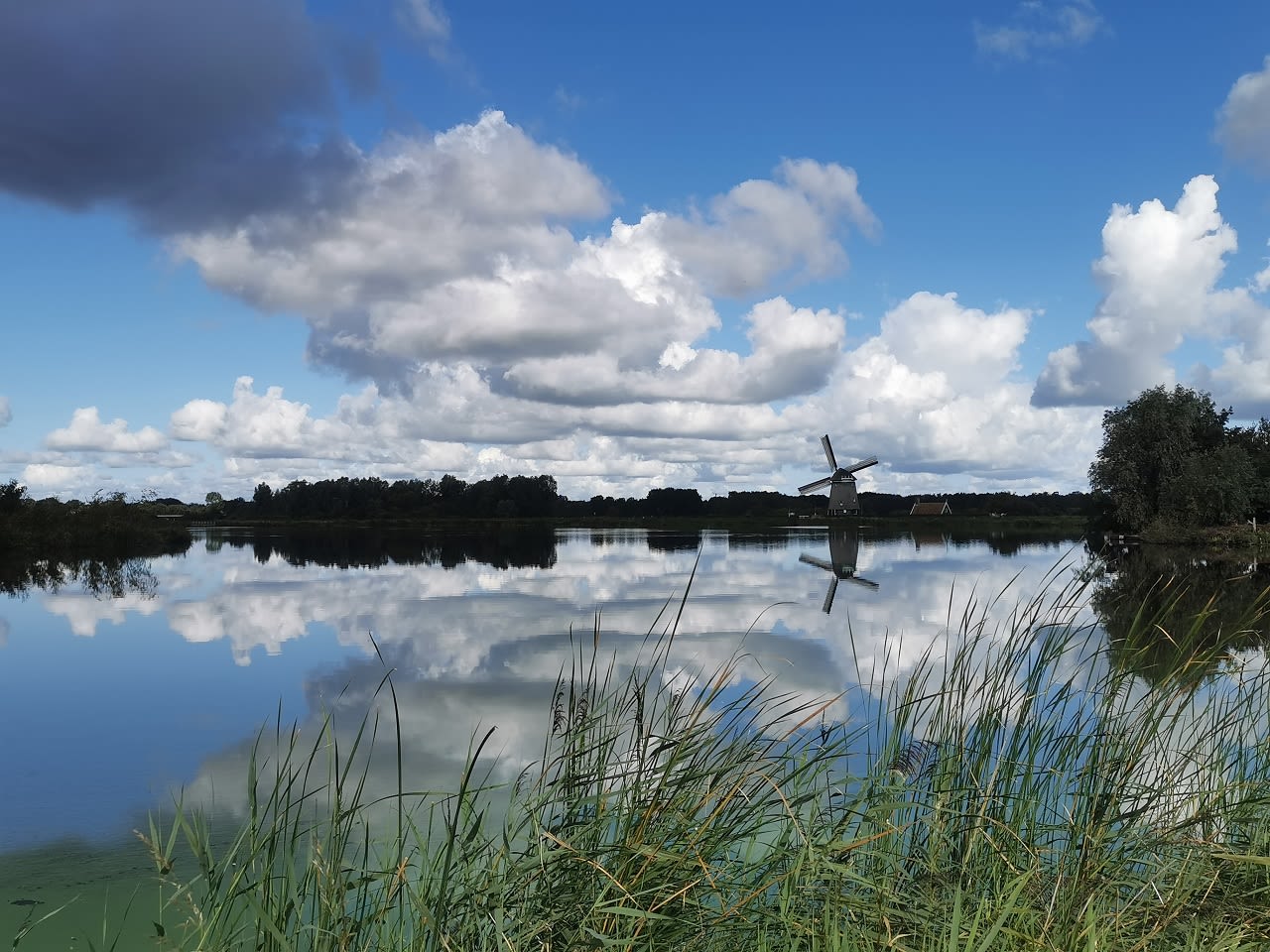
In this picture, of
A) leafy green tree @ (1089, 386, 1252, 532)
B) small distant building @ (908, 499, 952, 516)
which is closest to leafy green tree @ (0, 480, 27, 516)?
leafy green tree @ (1089, 386, 1252, 532)

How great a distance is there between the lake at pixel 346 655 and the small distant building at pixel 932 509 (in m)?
73.7

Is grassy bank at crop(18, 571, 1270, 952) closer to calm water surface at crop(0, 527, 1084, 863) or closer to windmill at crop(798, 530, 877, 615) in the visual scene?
calm water surface at crop(0, 527, 1084, 863)

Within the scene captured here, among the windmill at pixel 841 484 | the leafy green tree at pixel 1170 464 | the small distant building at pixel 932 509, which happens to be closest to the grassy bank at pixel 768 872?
the leafy green tree at pixel 1170 464

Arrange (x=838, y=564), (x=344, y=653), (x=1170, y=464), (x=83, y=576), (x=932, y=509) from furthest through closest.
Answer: (x=932, y=509)
(x=1170, y=464)
(x=838, y=564)
(x=83, y=576)
(x=344, y=653)

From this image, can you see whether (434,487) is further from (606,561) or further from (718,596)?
(718,596)

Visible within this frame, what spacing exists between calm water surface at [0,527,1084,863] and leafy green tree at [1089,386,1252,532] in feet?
51.8

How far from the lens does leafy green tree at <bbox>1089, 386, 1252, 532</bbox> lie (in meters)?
40.7

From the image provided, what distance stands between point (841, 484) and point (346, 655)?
71.4 metres

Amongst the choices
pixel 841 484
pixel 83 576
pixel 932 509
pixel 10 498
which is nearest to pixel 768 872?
pixel 83 576

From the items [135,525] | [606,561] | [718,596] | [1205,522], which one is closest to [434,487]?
[135,525]

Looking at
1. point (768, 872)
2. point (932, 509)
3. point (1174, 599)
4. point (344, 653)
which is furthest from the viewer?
point (932, 509)

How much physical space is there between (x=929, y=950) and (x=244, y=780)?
6.88m

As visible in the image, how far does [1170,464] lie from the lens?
141 ft

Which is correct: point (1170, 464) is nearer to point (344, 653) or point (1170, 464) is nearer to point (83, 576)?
point (344, 653)
